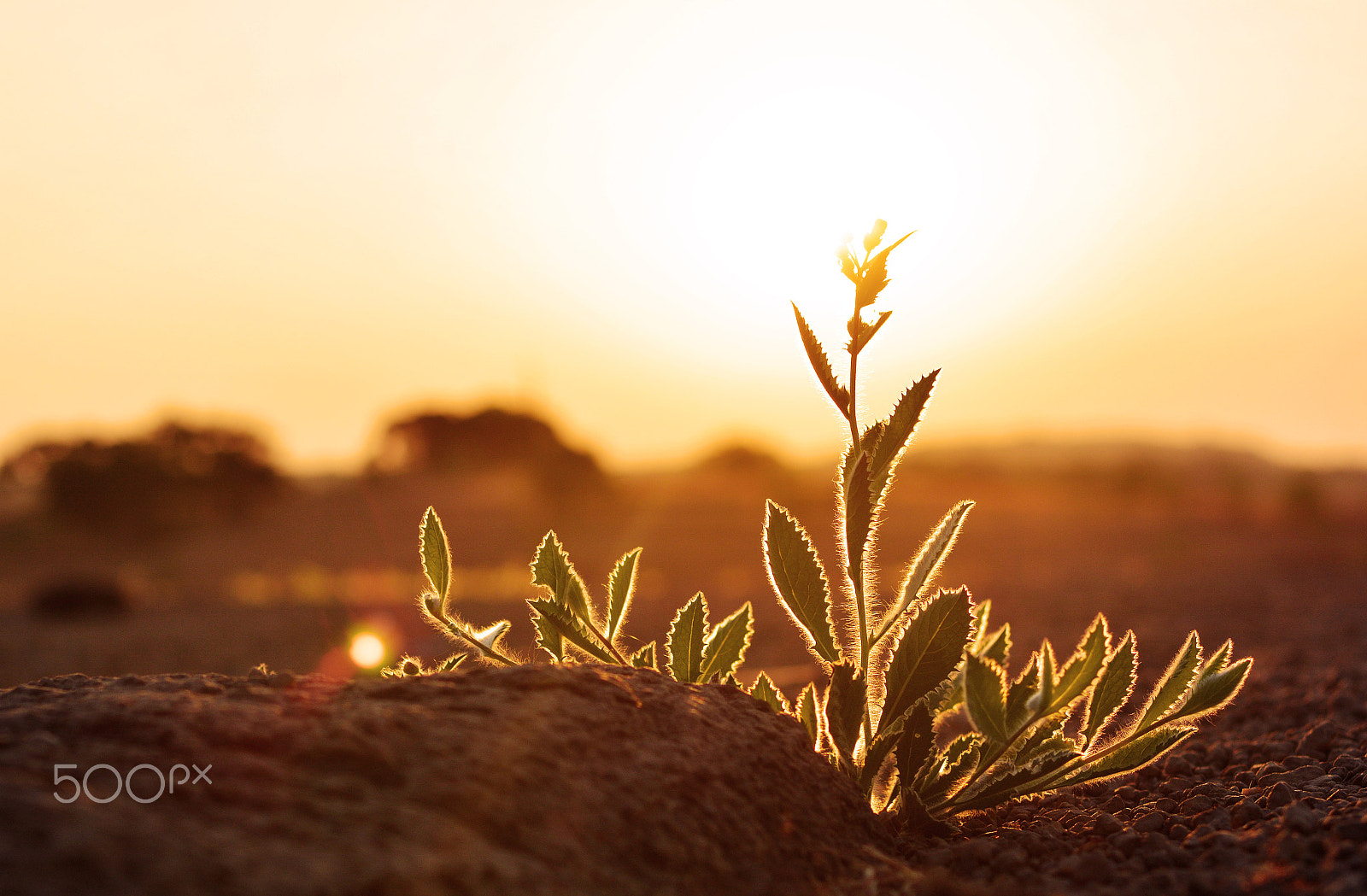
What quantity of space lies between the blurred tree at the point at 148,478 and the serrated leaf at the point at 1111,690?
31.4 metres

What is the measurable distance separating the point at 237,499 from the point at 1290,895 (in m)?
33.7

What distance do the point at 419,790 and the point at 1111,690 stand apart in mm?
1665

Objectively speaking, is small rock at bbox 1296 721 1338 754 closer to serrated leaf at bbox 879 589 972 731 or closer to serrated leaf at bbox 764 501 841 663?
serrated leaf at bbox 879 589 972 731

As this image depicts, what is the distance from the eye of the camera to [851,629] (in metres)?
2.38

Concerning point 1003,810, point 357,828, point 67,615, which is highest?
point 357,828

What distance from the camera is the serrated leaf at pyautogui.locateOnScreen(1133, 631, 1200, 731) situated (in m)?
2.17

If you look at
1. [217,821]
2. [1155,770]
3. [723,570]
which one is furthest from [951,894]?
[723,570]

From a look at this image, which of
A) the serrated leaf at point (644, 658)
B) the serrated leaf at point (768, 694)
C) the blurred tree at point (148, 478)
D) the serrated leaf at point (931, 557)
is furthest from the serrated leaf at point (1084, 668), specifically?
the blurred tree at point (148, 478)

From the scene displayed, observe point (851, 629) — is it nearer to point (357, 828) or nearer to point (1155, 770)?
point (1155, 770)

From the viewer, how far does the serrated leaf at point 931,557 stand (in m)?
2.10

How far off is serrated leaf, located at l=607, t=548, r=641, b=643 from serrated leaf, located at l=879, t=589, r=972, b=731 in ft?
2.22

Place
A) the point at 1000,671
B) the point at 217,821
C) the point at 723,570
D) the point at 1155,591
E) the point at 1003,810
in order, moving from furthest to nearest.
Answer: the point at 723,570 < the point at 1155,591 < the point at 1003,810 < the point at 1000,671 < the point at 217,821

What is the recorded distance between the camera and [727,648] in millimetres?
2422

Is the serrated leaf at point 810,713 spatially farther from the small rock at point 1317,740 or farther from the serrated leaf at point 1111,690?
the small rock at point 1317,740
